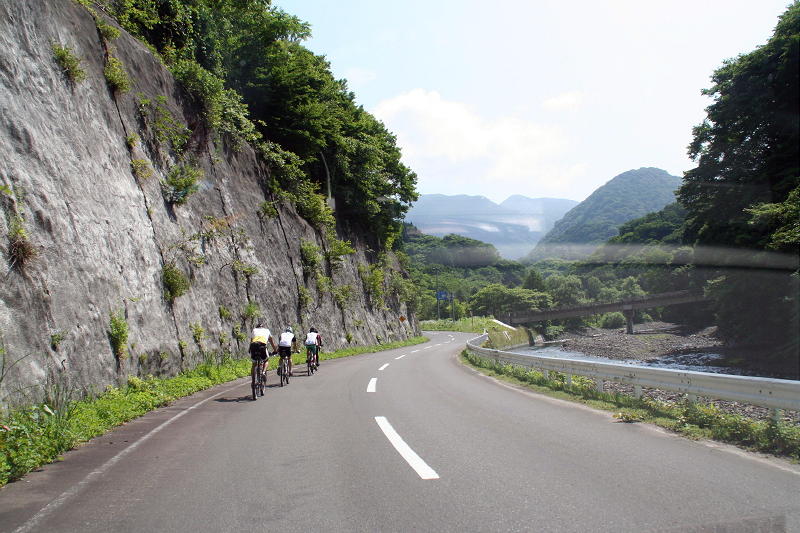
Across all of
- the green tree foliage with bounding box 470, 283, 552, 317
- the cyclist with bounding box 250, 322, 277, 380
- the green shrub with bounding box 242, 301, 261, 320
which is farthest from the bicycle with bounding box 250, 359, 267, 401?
the green tree foliage with bounding box 470, 283, 552, 317

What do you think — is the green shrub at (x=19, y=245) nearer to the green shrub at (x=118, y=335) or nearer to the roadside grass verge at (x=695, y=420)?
the green shrub at (x=118, y=335)

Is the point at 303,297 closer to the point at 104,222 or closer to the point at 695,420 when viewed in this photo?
the point at 104,222

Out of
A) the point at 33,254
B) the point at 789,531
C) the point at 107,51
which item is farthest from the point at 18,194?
the point at 789,531

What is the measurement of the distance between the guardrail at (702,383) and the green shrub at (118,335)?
33.2ft

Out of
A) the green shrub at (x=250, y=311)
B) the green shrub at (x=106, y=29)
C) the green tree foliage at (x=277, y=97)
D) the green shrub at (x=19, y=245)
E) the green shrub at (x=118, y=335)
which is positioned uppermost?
the green tree foliage at (x=277, y=97)

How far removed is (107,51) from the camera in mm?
14336

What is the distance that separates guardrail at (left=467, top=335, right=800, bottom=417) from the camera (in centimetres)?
629

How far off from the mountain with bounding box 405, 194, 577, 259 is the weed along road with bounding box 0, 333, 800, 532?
232 feet

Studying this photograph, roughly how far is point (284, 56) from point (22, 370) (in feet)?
80.9

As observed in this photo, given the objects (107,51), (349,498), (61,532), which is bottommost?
(349,498)

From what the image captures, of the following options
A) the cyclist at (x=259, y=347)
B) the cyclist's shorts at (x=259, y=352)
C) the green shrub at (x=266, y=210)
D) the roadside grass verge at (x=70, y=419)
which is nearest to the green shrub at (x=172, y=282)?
the roadside grass verge at (x=70, y=419)

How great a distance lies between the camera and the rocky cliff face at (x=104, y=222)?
8.25 m

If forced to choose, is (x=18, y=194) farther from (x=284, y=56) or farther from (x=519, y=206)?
(x=519, y=206)

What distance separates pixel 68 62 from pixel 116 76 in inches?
97.3
